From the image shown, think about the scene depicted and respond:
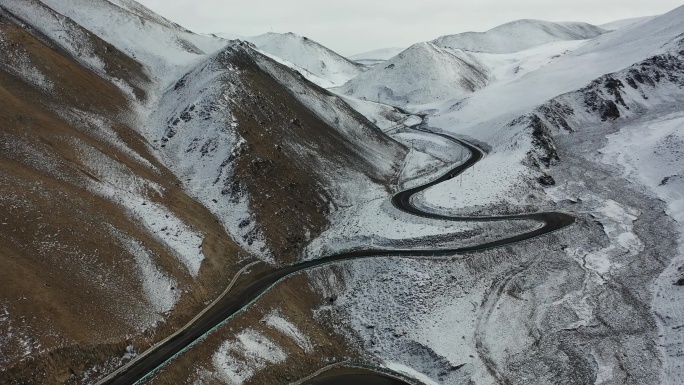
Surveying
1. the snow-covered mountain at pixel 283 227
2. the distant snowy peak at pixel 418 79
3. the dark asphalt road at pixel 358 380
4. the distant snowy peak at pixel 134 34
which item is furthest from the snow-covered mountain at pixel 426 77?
the dark asphalt road at pixel 358 380

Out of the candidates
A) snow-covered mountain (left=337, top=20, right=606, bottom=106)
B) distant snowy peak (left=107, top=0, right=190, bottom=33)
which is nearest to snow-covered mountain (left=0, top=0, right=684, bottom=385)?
distant snowy peak (left=107, top=0, right=190, bottom=33)

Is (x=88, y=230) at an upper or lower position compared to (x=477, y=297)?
upper

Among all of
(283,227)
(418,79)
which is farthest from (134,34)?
(418,79)

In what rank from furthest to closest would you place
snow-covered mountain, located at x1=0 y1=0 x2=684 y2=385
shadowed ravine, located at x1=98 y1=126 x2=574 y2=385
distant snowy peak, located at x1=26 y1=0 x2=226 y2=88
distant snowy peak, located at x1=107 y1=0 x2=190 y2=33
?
distant snowy peak, located at x1=107 y1=0 x2=190 y2=33 < distant snowy peak, located at x1=26 y1=0 x2=226 y2=88 < snow-covered mountain, located at x1=0 y1=0 x2=684 y2=385 < shadowed ravine, located at x1=98 y1=126 x2=574 y2=385

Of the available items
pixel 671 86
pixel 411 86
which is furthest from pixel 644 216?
pixel 411 86

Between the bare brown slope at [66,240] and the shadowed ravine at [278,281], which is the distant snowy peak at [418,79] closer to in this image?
the shadowed ravine at [278,281]

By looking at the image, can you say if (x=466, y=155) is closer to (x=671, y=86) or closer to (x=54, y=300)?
(x=671, y=86)

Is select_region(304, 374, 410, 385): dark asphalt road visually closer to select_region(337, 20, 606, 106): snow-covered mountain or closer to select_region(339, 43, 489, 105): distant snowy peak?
select_region(337, 20, 606, 106): snow-covered mountain
